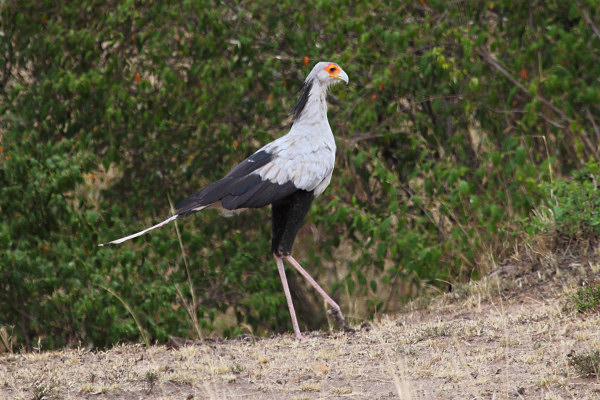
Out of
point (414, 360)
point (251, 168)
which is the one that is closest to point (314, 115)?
point (251, 168)

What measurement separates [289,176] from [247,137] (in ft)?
8.85

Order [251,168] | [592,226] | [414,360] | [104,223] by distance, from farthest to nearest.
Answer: [104,223], [592,226], [251,168], [414,360]

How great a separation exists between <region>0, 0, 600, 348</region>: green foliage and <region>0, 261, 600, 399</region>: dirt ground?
5.54 ft

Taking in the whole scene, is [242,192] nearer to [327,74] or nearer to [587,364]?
[327,74]

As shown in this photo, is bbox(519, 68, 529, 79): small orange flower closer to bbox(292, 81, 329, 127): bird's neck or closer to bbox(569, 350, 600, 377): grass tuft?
bbox(292, 81, 329, 127): bird's neck

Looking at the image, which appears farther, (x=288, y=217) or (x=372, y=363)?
(x=288, y=217)

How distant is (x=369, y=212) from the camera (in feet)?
27.5

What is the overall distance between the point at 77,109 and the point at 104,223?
1.48 metres

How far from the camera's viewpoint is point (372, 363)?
16.0 ft

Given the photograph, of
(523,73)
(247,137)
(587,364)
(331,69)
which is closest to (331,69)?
(331,69)

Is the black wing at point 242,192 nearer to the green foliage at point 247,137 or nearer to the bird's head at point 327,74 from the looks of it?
the bird's head at point 327,74

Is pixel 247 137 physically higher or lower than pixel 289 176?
lower

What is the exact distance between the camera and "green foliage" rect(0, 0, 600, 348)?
7.56 metres

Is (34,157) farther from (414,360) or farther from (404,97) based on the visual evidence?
(414,360)
